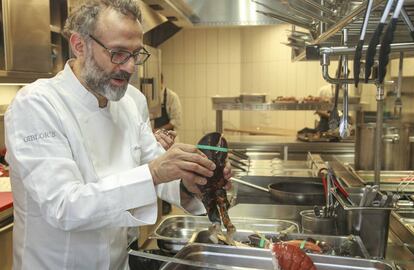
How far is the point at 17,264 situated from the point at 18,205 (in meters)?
0.20

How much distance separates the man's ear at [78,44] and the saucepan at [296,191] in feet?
4.00

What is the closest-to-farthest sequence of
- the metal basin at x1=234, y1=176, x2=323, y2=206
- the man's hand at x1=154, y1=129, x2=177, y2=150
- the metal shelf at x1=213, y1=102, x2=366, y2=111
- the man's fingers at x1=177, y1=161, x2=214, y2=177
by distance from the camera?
the man's fingers at x1=177, y1=161, x2=214, y2=177 → the man's hand at x1=154, y1=129, x2=177, y2=150 → the metal basin at x1=234, y1=176, x2=323, y2=206 → the metal shelf at x1=213, y1=102, x2=366, y2=111

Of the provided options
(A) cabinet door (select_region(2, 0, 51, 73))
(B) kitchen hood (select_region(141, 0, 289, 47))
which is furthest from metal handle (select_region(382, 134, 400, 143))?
(A) cabinet door (select_region(2, 0, 51, 73))

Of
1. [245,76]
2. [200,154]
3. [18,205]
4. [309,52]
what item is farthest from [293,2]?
[245,76]

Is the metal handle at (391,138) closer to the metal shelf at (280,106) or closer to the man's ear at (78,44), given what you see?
the metal shelf at (280,106)

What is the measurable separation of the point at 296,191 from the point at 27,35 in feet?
6.95

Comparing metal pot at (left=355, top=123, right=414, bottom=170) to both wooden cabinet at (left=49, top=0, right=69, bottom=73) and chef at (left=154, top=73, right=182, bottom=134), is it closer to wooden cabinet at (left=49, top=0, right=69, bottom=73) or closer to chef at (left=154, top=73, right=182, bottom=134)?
wooden cabinet at (left=49, top=0, right=69, bottom=73)

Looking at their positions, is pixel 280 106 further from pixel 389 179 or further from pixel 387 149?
pixel 389 179

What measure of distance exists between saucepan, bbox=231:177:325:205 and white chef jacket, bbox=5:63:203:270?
0.74m

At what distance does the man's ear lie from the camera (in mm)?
1254

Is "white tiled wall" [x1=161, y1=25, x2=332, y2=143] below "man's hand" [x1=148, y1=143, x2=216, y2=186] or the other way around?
the other way around

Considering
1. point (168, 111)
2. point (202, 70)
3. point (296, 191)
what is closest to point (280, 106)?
point (296, 191)

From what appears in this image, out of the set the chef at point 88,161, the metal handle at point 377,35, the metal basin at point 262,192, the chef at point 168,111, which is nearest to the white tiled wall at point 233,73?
the chef at point 168,111

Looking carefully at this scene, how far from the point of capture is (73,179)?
1.12 metres
